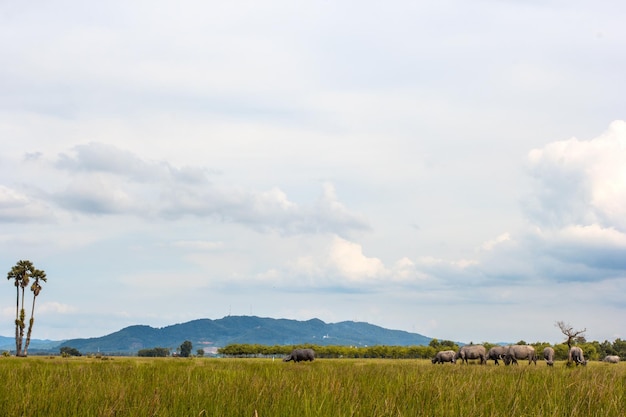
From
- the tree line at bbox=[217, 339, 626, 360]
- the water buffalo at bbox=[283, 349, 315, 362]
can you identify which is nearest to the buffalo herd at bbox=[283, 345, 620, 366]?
the water buffalo at bbox=[283, 349, 315, 362]

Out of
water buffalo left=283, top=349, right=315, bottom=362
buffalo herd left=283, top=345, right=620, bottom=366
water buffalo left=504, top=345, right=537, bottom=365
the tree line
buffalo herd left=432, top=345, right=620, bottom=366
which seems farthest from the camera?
the tree line

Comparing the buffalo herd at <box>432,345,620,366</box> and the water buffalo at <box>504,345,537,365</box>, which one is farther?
the water buffalo at <box>504,345,537,365</box>

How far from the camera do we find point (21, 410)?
24.7ft

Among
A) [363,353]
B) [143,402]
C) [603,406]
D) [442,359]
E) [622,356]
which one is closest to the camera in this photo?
[143,402]

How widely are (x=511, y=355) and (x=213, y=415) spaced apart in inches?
2206

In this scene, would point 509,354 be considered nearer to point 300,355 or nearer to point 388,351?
point 300,355

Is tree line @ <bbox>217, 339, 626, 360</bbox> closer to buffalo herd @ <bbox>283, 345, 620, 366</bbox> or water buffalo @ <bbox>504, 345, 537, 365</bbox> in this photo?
buffalo herd @ <bbox>283, 345, 620, 366</bbox>

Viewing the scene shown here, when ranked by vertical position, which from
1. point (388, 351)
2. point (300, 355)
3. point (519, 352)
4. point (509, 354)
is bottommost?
point (388, 351)

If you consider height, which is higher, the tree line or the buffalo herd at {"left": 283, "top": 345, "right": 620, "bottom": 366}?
the buffalo herd at {"left": 283, "top": 345, "right": 620, "bottom": 366}

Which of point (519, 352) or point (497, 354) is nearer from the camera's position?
point (519, 352)

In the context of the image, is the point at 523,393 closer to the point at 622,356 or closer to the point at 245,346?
the point at 245,346

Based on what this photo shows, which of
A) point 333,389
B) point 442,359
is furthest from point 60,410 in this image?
point 442,359

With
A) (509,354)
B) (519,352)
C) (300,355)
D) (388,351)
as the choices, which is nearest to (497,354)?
(509,354)

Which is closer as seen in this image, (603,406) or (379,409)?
(379,409)
